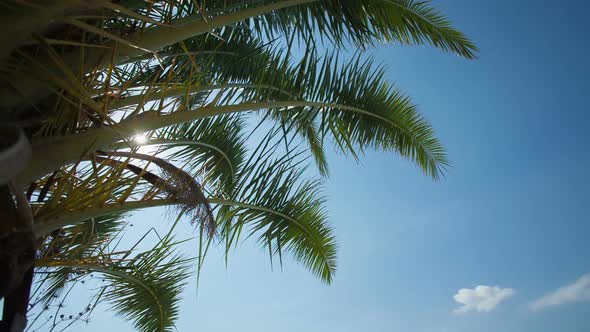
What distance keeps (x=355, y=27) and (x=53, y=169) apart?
2.06 meters

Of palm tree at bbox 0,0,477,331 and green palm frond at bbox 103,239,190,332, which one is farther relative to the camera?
green palm frond at bbox 103,239,190,332

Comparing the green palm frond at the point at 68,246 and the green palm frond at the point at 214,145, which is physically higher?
the green palm frond at the point at 214,145

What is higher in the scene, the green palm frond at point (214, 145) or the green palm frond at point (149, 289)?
the green palm frond at point (214, 145)

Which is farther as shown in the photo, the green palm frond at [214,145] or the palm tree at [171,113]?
the green palm frond at [214,145]

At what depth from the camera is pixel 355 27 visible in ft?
10.9

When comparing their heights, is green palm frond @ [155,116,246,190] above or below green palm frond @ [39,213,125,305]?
above

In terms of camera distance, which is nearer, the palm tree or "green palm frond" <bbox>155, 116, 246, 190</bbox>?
the palm tree

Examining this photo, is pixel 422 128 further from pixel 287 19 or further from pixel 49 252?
pixel 49 252

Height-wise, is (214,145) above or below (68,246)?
above

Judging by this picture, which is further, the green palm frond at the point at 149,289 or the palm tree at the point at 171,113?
the green palm frond at the point at 149,289

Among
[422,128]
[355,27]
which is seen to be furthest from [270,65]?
[422,128]

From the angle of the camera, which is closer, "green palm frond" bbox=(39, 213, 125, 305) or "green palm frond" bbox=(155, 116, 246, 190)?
"green palm frond" bbox=(39, 213, 125, 305)

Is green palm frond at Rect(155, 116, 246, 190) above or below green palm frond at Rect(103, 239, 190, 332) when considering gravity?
above

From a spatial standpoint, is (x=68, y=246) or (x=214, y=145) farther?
(x=214, y=145)
